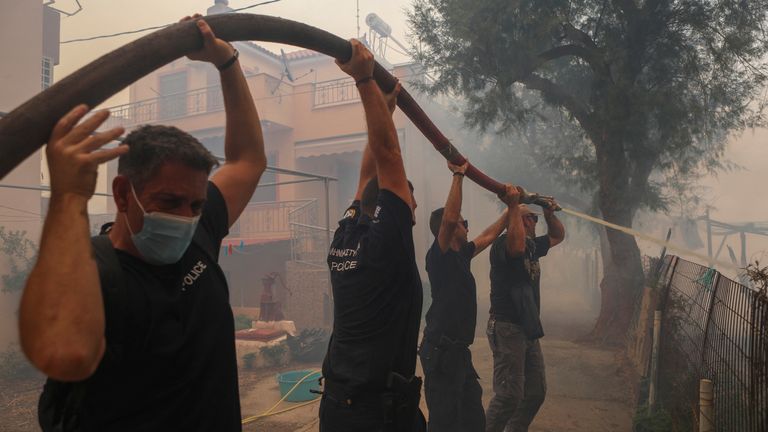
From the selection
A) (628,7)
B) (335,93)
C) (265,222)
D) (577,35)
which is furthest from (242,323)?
(628,7)

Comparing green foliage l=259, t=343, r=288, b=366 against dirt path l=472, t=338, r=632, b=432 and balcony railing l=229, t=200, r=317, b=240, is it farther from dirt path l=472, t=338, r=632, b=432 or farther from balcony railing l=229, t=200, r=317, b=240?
balcony railing l=229, t=200, r=317, b=240

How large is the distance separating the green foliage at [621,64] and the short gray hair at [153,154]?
31.6 ft

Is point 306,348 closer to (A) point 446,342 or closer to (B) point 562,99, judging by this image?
(A) point 446,342

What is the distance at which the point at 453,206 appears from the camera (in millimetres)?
4055

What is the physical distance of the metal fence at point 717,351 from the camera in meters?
2.87

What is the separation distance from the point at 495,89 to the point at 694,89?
12.5 ft

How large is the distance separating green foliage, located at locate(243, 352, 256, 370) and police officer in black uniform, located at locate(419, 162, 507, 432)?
17.8 feet

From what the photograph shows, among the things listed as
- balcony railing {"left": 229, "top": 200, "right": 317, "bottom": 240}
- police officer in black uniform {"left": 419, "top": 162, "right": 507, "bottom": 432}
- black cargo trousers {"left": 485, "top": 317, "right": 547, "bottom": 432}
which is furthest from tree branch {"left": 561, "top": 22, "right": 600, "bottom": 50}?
balcony railing {"left": 229, "top": 200, "right": 317, "bottom": 240}

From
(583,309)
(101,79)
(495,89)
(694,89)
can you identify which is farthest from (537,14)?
(583,309)

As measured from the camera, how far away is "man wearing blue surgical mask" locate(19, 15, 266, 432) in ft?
3.45

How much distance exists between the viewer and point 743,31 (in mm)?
9562

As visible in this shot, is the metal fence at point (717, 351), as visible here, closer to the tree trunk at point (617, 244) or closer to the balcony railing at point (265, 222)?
the tree trunk at point (617, 244)

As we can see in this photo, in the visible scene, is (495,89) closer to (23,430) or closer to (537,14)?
(537,14)

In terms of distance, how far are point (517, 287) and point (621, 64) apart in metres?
7.06
